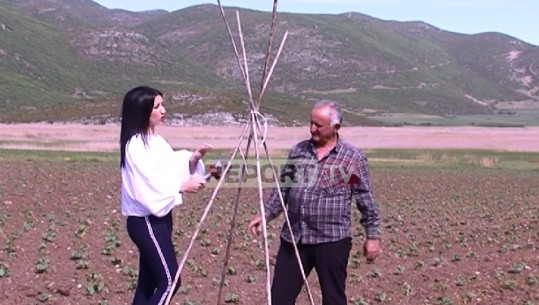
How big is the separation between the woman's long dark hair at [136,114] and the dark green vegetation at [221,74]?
248 ft

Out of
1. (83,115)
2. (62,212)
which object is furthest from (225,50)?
(62,212)

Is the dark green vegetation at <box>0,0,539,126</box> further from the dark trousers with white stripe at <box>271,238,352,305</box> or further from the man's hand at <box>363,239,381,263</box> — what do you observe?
the man's hand at <box>363,239,381,263</box>

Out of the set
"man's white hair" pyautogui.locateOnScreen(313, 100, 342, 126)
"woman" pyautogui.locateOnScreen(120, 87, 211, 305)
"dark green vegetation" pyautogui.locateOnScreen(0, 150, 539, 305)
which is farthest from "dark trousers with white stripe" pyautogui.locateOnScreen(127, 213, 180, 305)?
"dark green vegetation" pyautogui.locateOnScreen(0, 150, 539, 305)

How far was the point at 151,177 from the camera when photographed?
17.4 feet

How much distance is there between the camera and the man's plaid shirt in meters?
5.78

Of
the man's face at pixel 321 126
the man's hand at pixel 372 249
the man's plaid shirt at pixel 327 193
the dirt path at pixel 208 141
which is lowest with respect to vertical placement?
the dirt path at pixel 208 141

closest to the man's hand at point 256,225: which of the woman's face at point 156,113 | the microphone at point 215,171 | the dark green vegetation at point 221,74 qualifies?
the microphone at point 215,171

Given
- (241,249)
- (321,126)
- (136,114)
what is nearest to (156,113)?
(136,114)

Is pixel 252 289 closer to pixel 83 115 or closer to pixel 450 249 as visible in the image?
pixel 450 249

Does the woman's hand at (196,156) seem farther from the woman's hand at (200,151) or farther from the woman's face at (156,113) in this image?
the woman's face at (156,113)

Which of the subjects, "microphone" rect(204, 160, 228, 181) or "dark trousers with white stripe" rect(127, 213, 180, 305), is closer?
"dark trousers with white stripe" rect(127, 213, 180, 305)

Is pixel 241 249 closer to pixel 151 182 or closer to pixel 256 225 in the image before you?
pixel 256 225

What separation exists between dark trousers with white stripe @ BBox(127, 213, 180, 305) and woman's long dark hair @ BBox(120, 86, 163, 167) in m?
0.42

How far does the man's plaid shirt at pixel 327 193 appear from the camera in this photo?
19.0ft
